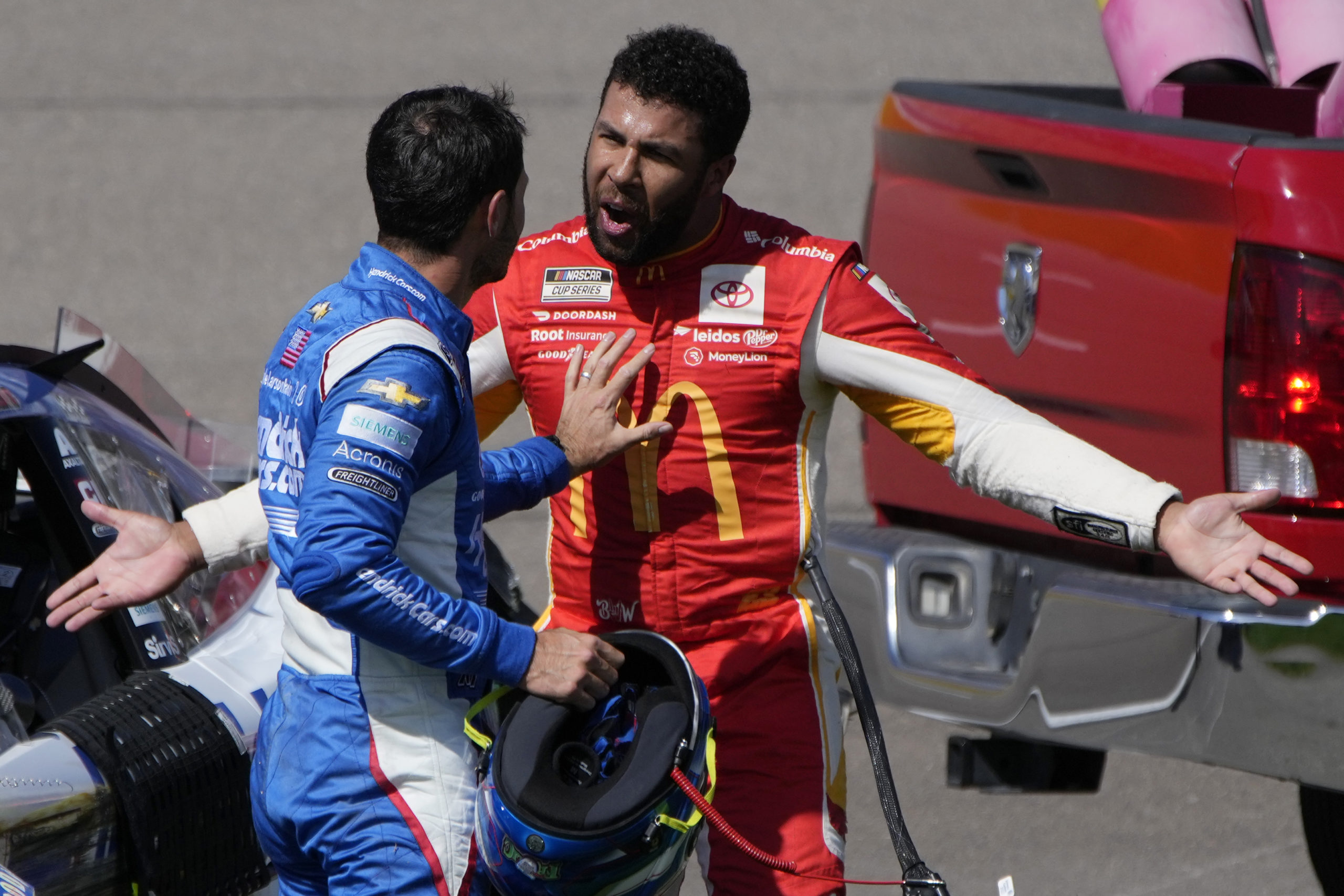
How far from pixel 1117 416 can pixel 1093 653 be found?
521 millimetres

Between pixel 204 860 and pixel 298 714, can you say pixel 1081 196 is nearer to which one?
pixel 298 714

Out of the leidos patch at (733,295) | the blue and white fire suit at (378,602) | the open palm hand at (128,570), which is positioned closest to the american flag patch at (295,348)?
the blue and white fire suit at (378,602)

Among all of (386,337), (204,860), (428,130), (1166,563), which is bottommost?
(204,860)

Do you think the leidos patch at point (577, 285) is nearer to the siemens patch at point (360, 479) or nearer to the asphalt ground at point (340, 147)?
the siemens patch at point (360, 479)

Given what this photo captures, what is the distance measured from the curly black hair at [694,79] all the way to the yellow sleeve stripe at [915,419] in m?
0.52

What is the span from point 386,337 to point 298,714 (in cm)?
61

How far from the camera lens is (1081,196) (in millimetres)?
3627

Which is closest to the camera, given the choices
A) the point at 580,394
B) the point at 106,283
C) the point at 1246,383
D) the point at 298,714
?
the point at 298,714

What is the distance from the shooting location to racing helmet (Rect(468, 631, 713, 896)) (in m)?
2.52

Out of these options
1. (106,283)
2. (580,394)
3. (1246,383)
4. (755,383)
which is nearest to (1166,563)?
(1246,383)

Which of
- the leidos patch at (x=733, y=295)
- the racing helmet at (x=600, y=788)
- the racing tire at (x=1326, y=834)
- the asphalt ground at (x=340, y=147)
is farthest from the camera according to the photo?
the asphalt ground at (x=340, y=147)

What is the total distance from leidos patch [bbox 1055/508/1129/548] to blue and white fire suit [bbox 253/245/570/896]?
98cm

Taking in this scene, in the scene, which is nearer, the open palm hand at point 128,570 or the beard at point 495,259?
the beard at point 495,259

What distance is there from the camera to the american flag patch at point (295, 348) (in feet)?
8.39
